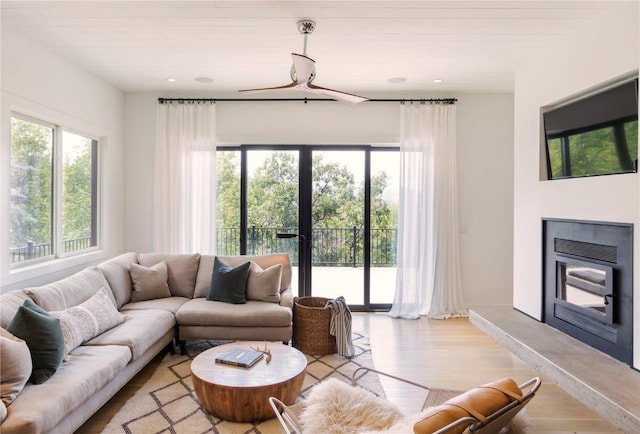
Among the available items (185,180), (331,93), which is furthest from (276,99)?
(331,93)

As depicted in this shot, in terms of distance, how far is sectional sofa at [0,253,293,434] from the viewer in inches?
76.2

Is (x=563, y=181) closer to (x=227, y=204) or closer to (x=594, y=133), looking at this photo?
(x=594, y=133)

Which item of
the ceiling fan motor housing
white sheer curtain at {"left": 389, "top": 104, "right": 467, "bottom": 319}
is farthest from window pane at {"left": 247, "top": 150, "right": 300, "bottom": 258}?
the ceiling fan motor housing

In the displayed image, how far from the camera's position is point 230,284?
144 inches

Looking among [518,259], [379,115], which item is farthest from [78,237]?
[518,259]

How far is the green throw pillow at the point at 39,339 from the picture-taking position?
6.89 ft

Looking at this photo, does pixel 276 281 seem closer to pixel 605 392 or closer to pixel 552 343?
pixel 552 343

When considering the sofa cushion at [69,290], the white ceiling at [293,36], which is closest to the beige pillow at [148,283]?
the sofa cushion at [69,290]

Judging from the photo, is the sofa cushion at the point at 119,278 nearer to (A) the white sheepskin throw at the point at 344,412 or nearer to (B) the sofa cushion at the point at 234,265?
(B) the sofa cushion at the point at 234,265

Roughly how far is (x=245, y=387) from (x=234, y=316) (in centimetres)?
114

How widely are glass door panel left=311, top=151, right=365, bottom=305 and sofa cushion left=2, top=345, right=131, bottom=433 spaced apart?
277 centimetres

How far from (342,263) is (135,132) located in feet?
10.3

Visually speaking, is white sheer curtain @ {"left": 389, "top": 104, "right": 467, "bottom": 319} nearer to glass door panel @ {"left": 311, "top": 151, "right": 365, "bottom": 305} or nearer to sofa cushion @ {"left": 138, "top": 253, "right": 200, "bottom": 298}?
glass door panel @ {"left": 311, "top": 151, "right": 365, "bottom": 305}

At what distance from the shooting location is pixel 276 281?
3721mm
